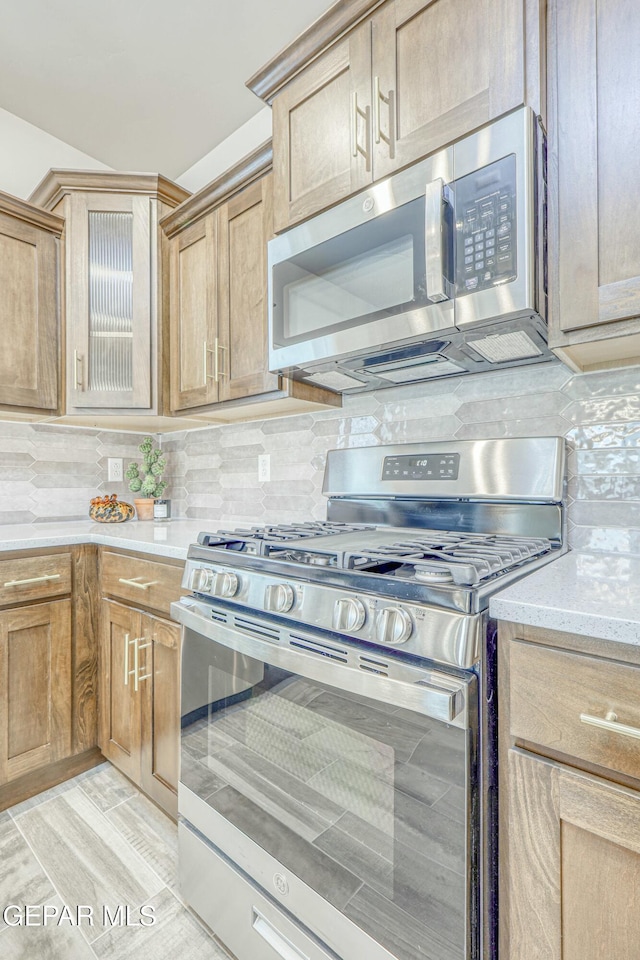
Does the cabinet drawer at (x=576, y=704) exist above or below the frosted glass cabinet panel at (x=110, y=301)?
below

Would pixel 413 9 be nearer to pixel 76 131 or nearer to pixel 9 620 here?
pixel 76 131

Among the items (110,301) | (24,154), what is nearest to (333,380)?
(110,301)

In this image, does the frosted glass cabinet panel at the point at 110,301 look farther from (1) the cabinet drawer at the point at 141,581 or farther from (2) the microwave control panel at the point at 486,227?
(2) the microwave control panel at the point at 486,227

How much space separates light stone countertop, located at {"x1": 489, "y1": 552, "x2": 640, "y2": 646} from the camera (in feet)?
2.16

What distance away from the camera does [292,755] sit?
0.99 meters

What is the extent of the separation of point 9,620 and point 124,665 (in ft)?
1.36

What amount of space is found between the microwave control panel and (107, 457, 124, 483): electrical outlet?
6.54ft

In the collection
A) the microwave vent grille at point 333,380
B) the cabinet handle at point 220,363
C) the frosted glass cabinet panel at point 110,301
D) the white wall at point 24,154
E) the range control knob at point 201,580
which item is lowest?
the range control knob at point 201,580

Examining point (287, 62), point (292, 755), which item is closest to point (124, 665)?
point (292, 755)

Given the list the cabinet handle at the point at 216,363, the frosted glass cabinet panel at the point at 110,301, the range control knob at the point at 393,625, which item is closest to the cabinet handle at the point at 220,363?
the cabinet handle at the point at 216,363

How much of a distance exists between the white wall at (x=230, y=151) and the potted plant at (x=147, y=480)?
1382 mm

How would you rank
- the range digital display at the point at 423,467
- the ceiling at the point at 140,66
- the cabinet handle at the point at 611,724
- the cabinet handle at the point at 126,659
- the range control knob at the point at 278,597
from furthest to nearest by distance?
the ceiling at the point at 140,66 < the cabinet handle at the point at 126,659 < the range digital display at the point at 423,467 < the range control knob at the point at 278,597 < the cabinet handle at the point at 611,724

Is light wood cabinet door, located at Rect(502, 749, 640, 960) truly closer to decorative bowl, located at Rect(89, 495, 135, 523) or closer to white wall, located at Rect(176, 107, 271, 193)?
decorative bowl, located at Rect(89, 495, 135, 523)

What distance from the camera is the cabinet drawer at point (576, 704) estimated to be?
648 mm
